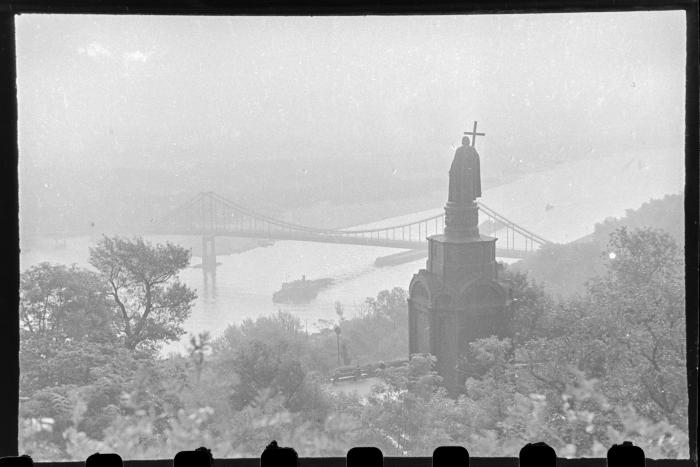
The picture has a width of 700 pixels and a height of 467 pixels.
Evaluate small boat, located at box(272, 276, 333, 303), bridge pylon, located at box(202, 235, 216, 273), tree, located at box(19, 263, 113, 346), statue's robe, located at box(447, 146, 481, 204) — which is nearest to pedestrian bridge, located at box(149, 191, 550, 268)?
bridge pylon, located at box(202, 235, 216, 273)

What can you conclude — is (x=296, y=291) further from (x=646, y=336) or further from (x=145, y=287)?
(x=646, y=336)

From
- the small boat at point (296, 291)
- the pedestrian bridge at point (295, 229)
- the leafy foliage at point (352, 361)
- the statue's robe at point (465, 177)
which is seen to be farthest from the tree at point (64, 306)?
the statue's robe at point (465, 177)

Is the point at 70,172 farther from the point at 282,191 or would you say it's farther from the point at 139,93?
the point at 282,191

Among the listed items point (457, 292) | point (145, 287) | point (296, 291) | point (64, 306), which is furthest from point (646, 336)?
point (64, 306)

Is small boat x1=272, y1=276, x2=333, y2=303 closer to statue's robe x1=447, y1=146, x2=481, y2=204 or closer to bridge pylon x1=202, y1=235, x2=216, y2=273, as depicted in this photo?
bridge pylon x1=202, y1=235, x2=216, y2=273

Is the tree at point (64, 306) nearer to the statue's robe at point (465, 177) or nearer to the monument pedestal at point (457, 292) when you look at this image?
the monument pedestal at point (457, 292)

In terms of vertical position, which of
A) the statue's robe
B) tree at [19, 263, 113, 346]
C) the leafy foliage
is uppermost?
the statue's robe
